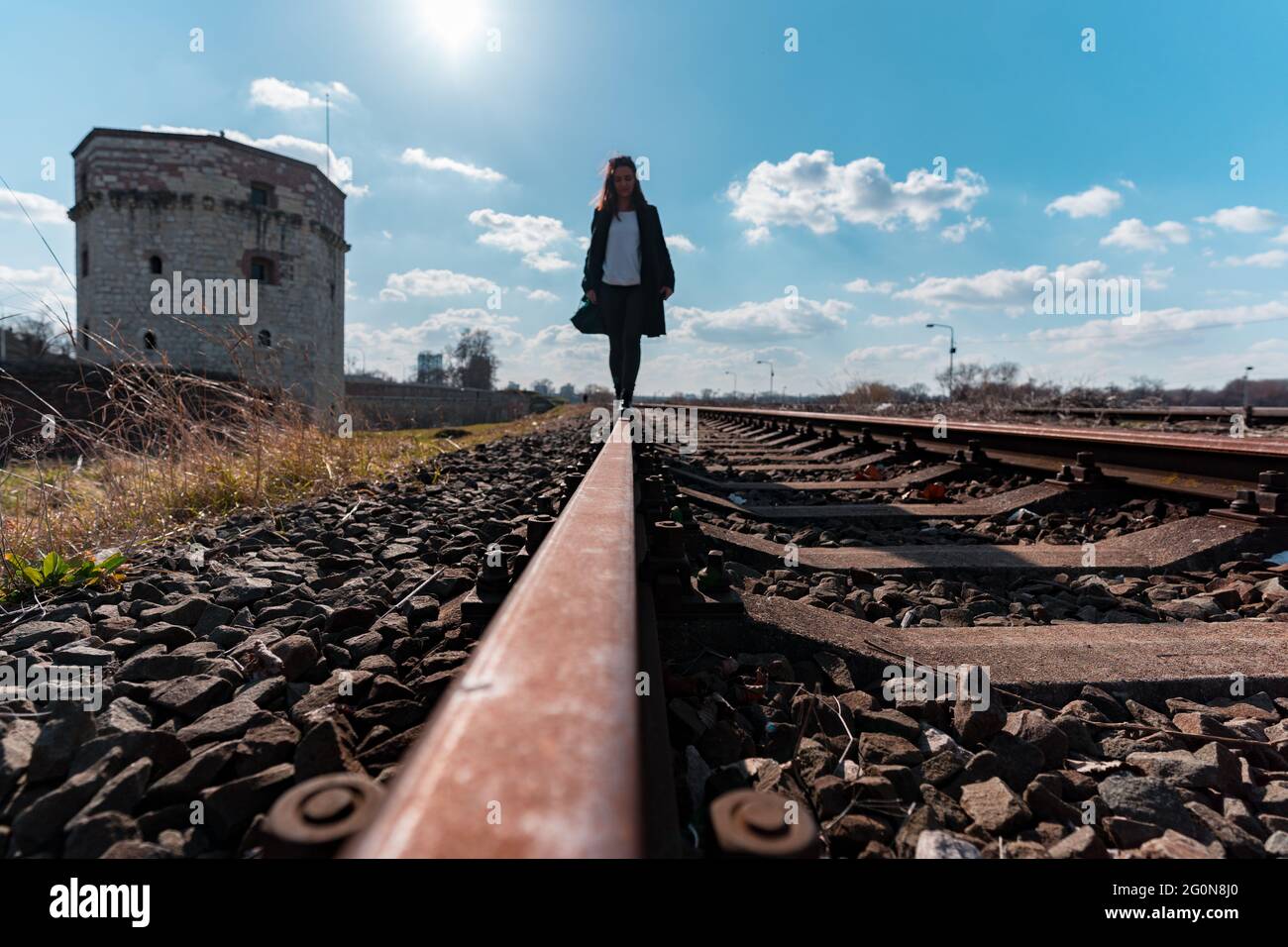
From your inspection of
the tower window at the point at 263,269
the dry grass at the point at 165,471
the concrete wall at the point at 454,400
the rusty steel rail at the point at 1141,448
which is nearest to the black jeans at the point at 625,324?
the dry grass at the point at 165,471

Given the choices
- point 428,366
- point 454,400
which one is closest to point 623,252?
point 454,400

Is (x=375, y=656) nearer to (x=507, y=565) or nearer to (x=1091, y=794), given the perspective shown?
(x=507, y=565)

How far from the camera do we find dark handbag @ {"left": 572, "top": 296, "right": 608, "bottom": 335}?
6.32 m

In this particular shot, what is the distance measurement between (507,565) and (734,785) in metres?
0.98

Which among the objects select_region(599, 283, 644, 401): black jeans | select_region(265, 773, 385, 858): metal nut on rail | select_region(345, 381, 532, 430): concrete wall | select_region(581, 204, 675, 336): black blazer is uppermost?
select_region(345, 381, 532, 430): concrete wall

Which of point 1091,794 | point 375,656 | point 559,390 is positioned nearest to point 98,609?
point 375,656

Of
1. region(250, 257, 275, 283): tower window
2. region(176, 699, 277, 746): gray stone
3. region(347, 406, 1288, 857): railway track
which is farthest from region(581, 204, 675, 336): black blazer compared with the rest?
region(250, 257, 275, 283): tower window

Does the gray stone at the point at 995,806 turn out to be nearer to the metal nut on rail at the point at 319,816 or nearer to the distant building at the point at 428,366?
the metal nut on rail at the point at 319,816

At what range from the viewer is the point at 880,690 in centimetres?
161

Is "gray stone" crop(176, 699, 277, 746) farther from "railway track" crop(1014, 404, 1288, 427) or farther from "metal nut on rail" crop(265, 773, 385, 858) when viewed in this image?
"railway track" crop(1014, 404, 1288, 427)

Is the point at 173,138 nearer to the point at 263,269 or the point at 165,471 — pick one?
the point at 263,269

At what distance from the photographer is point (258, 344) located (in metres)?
4.49

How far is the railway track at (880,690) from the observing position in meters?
0.56

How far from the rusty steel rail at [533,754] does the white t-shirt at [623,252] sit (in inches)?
212
